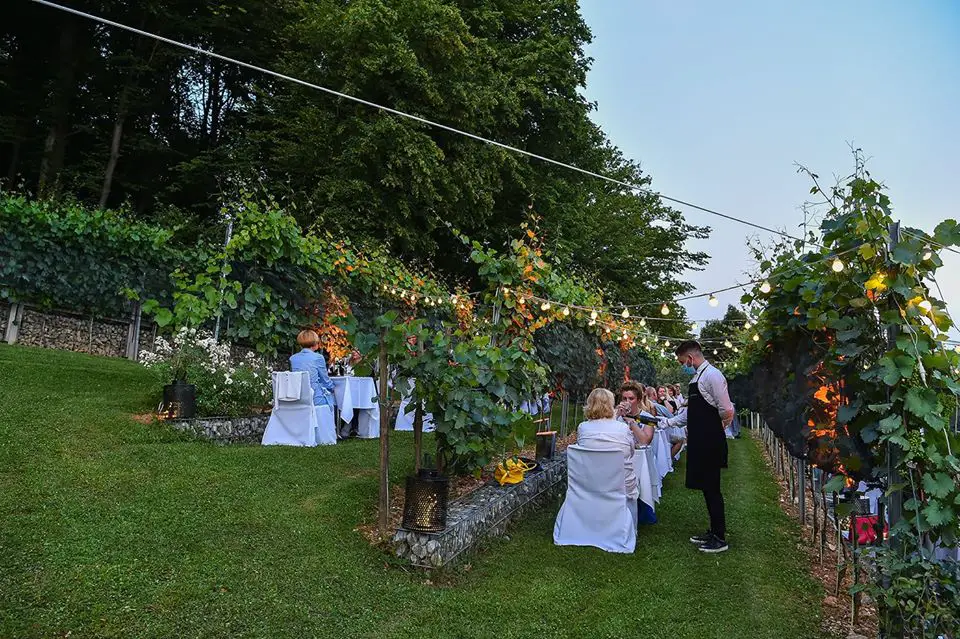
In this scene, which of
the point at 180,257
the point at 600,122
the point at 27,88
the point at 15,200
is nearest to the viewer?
the point at 15,200

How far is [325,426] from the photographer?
718 cm

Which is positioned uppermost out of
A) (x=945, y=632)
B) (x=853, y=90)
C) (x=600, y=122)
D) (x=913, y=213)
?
(x=600, y=122)

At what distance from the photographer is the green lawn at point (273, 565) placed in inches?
121

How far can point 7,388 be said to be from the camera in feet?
21.3

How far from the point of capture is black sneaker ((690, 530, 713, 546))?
4.89 meters

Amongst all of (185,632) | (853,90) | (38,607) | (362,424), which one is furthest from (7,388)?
(853,90)

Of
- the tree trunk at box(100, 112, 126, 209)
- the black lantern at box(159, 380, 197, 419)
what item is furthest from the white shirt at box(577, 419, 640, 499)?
the tree trunk at box(100, 112, 126, 209)

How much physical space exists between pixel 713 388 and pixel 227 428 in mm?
4713

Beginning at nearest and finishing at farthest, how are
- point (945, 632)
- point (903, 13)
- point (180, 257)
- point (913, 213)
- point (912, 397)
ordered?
point (945, 632) < point (912, 397) < point (913, 213) < point (903, 13) < point (180, 257)

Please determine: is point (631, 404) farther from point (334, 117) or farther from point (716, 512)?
point (334, 117)

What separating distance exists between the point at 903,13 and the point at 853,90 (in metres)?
0.92

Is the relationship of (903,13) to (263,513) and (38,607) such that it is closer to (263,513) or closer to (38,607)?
(263,513)

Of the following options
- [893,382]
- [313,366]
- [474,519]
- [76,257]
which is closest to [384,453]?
[474,519]

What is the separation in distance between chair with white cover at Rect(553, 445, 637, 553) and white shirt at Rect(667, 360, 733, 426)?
77 centimetres
